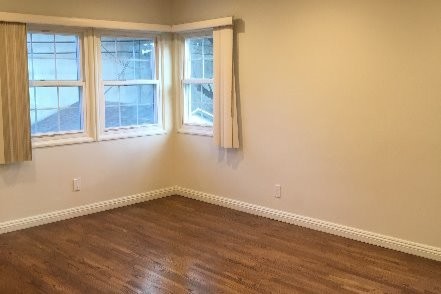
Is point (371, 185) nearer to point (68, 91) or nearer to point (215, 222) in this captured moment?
point (215, 222)

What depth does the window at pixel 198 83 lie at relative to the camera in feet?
18.1

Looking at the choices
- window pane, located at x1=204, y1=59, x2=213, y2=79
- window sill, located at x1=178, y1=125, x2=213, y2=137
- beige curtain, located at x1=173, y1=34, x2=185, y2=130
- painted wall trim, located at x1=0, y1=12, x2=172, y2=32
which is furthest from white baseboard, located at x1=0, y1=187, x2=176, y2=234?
painted wall trim, located at x1=0, y1=12, x2=172, y2=32

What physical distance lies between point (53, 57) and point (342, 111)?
2703 mm

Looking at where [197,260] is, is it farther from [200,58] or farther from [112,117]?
[200,58]

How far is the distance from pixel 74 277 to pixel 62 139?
1.72m

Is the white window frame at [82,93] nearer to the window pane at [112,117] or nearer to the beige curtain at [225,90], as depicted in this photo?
the window pane at [112,117]

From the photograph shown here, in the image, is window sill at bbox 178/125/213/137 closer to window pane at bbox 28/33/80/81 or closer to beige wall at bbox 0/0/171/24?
beige wall at bbox 0/0/171/24

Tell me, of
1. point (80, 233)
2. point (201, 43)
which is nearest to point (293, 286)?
point (80, 233)

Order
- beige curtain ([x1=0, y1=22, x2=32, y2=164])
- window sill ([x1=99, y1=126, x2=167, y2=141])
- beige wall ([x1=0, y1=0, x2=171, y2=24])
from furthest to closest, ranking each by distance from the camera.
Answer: window sill ([x1=99, y1=126, x2=167, y2=141]) < beige wall ([x1=0, y1=0, x2=171, y2=24]) < beige curtain ([x1=0, y1=22, x2=32, y2=164])

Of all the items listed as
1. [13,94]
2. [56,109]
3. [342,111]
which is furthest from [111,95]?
→ [342,111]

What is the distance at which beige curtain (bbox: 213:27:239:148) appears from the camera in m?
4.99

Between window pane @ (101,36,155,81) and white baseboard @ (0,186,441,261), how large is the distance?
1303 millimetres

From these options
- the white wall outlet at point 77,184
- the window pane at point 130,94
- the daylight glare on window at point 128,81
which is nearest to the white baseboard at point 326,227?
the daylight glare on window at point 128,81

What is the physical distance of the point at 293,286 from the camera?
3.45 m
